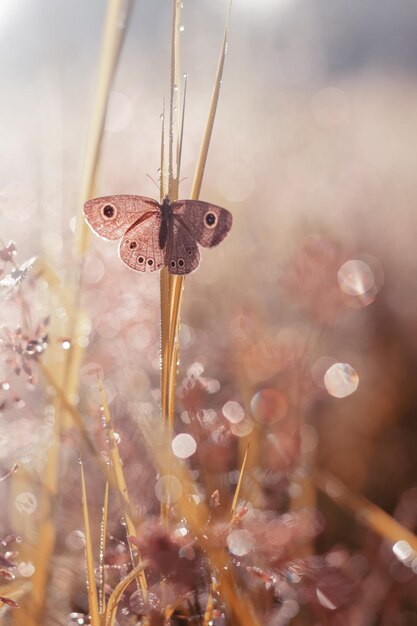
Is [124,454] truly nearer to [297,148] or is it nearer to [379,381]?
[379,381]

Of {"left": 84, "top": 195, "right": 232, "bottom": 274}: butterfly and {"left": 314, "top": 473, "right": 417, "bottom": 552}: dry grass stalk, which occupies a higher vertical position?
{"left": 84, "top": 195, "right": 232, "bottom": 274}: butterfly

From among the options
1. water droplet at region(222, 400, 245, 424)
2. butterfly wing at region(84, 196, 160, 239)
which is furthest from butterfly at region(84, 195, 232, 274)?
water droplet at region(222, 400, 245, 424)

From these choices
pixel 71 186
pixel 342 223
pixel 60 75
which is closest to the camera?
pixel 60 75

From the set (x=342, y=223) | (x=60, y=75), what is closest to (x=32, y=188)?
(x=60, y=75)

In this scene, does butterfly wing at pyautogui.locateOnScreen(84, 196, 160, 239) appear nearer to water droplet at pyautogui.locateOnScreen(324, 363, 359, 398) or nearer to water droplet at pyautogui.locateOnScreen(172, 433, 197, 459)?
water droplet at pyautogui.locateOnScreen(172, 433, 197, 459)

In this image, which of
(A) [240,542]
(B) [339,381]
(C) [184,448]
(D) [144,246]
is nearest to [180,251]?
(D) [144,246]

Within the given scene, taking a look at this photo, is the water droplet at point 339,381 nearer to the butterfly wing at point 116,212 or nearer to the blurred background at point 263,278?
the blurred background at point 263,278
